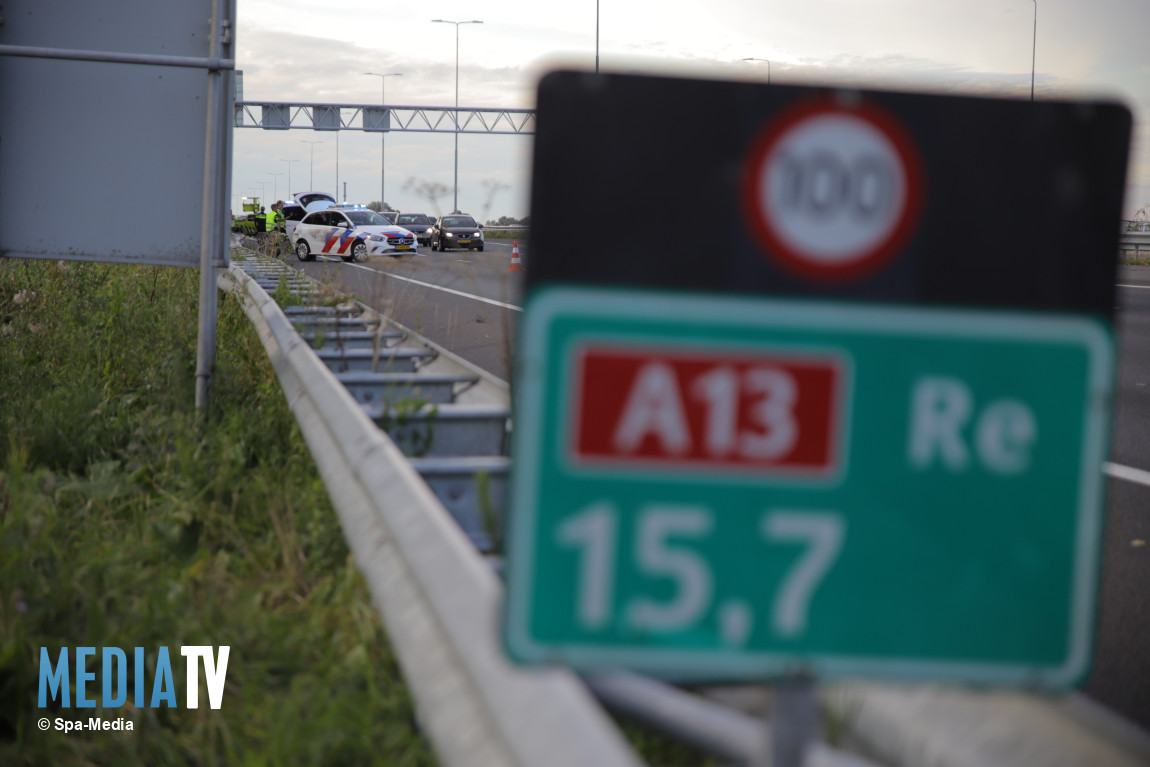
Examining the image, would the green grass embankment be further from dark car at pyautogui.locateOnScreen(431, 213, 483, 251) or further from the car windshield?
dark car at pyautogui.locateOnScreen(431, 213, 483, 251)

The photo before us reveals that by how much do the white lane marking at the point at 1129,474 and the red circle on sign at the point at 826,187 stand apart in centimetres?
550

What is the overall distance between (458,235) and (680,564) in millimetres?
42968

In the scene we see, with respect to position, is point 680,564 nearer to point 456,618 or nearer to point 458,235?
point 456,618

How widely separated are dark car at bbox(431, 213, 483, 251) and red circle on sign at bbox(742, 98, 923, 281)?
135ft

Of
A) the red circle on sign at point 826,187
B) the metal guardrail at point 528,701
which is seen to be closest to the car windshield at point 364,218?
the metal guardrail at point 528,701

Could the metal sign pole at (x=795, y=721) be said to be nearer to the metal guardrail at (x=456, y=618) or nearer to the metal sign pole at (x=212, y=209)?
the metal guardrail at (x=456, y=618)

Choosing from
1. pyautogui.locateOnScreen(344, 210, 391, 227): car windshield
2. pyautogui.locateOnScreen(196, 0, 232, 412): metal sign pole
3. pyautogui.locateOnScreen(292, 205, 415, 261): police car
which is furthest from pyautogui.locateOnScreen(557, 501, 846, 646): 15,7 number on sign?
pyautogui.locateOnScreen(344, 210, 391, 227): car windshield

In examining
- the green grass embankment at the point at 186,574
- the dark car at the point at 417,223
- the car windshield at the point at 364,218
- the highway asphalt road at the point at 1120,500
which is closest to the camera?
the green grass embankment at the point at 186,574

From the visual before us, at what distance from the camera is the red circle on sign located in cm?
128

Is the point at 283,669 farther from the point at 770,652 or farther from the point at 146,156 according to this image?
the point at 146,156

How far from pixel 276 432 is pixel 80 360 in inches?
110

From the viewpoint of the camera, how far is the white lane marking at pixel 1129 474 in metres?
6.13

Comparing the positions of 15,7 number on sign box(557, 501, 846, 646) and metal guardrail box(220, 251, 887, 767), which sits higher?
15,7 number on sign box(557, 501, 846, 646)

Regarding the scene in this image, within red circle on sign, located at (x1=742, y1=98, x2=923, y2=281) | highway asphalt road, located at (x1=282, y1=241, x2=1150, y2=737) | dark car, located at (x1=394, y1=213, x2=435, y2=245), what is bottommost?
highway asphalt road, located at (x1=282, y1=241, x2=1150, y2=737)
